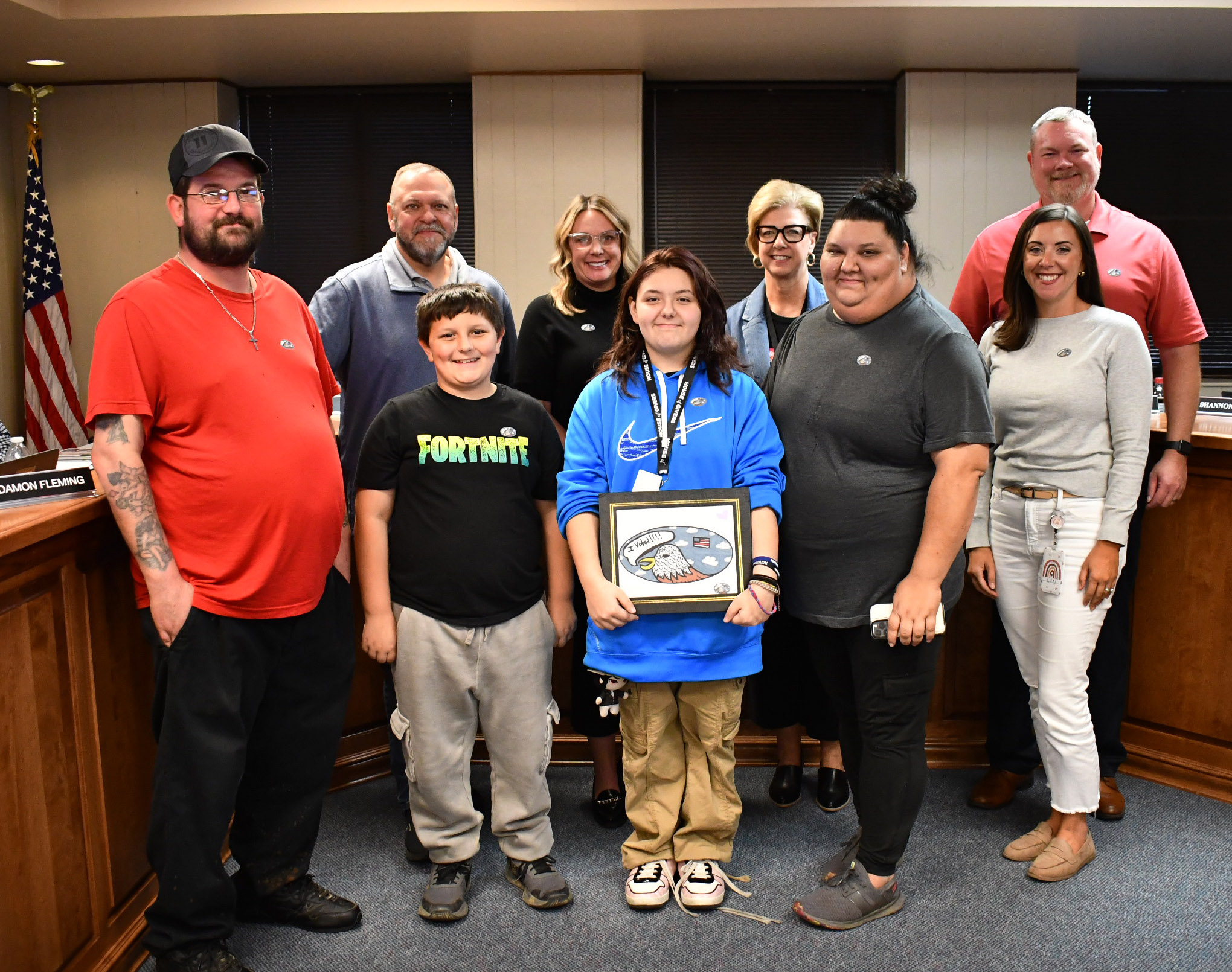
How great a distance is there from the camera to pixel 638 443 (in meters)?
2.05

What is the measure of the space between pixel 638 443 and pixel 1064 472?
1072 mm

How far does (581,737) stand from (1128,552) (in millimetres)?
1679

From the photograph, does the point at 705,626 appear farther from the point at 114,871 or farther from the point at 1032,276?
the point at 114,871

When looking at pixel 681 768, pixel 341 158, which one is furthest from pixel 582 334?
pixel 341 158

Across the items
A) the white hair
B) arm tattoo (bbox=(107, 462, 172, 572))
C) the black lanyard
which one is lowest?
arm tattoo (bbox=(107, 462, 172, 572))

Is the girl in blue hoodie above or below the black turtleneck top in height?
below

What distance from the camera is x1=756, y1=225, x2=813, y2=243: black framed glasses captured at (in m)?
2.51

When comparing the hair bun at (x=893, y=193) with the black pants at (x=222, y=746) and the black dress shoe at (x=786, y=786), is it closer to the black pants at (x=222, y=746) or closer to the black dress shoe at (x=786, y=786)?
the black pants at (x=222, y=746)

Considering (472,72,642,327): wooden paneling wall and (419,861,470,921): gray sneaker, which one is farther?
(472,72,642,327): wooden paneling wall

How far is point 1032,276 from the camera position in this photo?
7.52ft

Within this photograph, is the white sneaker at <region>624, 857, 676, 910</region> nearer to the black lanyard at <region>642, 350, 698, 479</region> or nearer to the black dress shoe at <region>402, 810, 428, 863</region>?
the black dress shoe at <region>402, 810, 428, 863</region>

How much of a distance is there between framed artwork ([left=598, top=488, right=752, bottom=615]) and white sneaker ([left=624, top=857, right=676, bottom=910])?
0.67 meters

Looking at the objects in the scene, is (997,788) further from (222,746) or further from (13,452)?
(13,452)

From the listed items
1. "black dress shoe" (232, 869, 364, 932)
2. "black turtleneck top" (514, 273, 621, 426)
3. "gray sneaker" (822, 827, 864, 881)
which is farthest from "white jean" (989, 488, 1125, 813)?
"black dress shoe" (232, 869, 364, 932)
